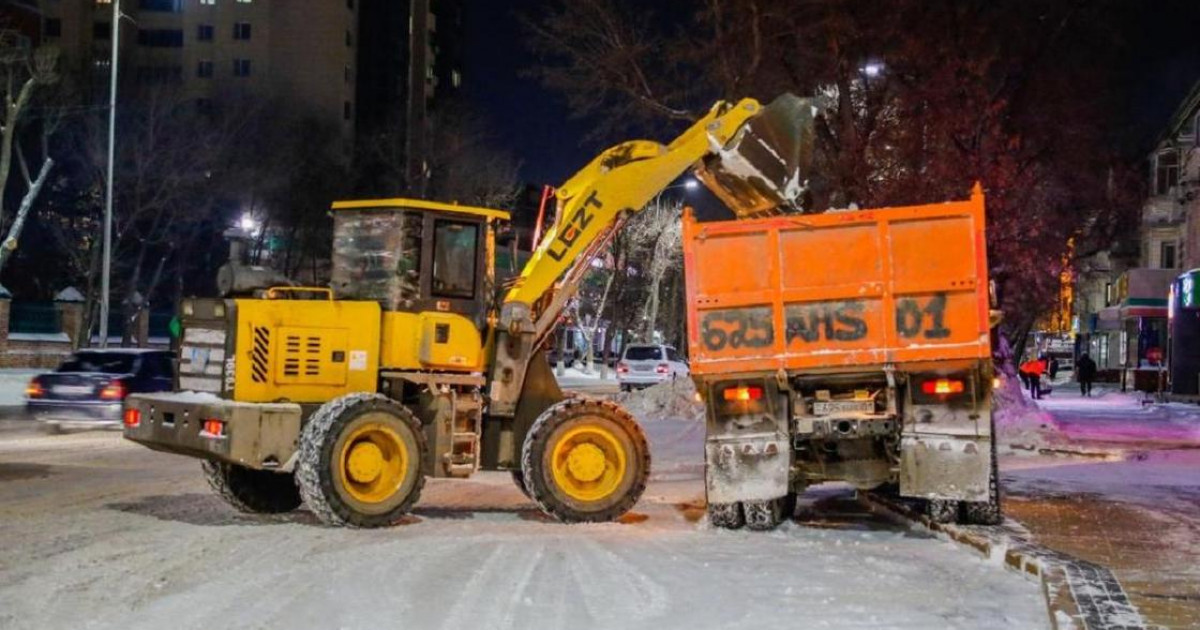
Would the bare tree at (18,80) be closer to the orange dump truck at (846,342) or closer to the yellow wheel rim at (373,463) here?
the yellow wheel rim at (373,463)

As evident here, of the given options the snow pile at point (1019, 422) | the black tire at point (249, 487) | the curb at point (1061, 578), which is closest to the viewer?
the curb at point (1061, 578)

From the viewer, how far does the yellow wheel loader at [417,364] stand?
459 inches

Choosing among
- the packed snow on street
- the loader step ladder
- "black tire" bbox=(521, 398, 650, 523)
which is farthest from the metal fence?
"black tire" bbox=(521, 398, 650, 523)

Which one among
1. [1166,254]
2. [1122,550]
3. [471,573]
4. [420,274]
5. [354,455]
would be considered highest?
[1166,254]

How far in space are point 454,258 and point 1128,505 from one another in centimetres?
765

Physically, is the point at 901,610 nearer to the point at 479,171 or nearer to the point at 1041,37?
the point at 1041,37

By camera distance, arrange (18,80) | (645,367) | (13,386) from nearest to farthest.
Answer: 1. (13,386)
2. (18,80)
3. (645,367)

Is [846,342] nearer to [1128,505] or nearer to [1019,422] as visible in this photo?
[1128,505]

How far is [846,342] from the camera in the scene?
1144 centimetres

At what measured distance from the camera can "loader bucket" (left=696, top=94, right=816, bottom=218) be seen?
1314 centimetres

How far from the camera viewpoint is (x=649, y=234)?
58.3 metres

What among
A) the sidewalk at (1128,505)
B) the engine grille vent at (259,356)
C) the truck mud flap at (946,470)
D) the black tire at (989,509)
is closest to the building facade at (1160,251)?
the sidewalk at (1128,505)

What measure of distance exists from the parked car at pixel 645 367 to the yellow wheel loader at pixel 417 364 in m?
27.9

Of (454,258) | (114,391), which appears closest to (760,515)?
(454,258)
